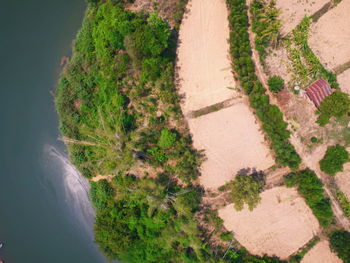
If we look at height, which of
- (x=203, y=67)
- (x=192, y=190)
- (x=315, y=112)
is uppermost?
(x=203, y=67)

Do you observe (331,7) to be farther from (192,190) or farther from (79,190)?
(79,190)

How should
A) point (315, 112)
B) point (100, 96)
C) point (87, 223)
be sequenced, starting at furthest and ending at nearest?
point (87, 223)
point (100, 96)
point (315, 112)

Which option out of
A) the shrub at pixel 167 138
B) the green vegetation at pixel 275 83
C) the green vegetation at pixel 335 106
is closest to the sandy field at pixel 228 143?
the shrub at pixel 167 138

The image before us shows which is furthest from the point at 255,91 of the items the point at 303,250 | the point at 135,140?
the point at 303,250

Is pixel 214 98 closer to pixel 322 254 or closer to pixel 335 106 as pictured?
pixel 335 106

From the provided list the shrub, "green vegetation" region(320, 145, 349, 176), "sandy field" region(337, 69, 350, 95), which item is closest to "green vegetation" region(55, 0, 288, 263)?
the shrub

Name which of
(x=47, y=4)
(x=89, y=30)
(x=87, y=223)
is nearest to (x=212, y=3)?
(x=89, y=30)
